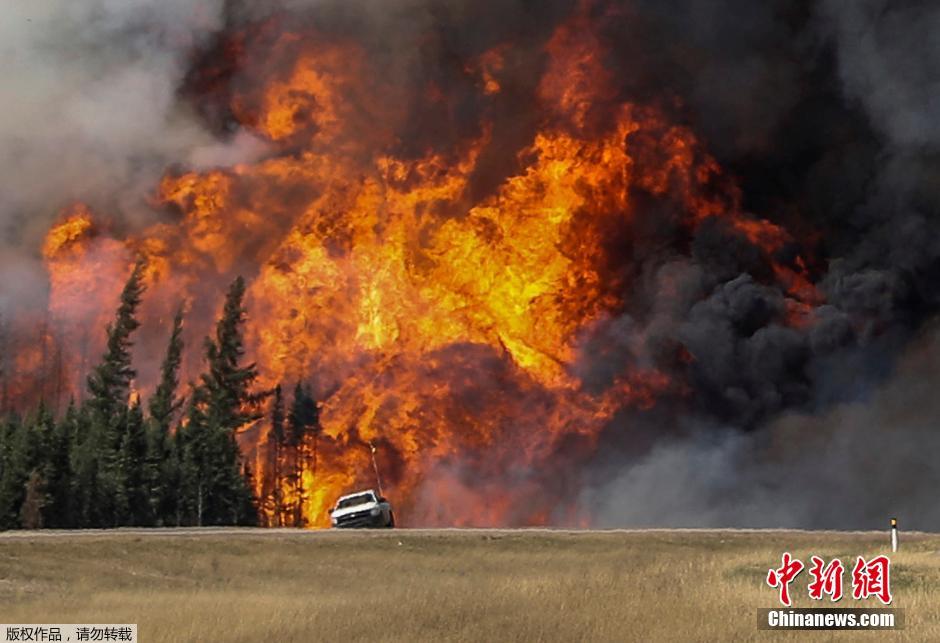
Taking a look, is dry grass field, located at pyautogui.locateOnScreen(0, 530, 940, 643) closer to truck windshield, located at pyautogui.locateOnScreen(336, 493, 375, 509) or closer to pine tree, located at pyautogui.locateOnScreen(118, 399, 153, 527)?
truck windshield, located at pyautogui.locateOnScreen(336, 493, 375, 509)

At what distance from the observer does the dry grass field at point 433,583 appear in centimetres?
2520

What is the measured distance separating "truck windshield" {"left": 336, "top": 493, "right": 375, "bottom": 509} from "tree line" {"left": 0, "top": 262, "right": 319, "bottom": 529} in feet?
69.2

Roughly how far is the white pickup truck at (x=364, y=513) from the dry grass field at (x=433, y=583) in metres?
6.15

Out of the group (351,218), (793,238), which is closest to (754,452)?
(793,238)

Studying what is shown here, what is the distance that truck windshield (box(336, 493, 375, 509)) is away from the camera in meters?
54.5

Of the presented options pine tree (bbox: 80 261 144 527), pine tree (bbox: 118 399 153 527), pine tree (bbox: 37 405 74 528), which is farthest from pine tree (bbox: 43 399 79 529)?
pine tree (bbox: 118 399 153 527)

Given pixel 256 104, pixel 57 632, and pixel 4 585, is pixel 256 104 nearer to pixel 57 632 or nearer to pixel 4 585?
pixel 4 585

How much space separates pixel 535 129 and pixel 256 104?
22826mm

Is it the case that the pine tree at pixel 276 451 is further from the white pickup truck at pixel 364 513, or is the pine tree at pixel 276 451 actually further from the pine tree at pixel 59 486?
the white pickup truck at pixel 364 513

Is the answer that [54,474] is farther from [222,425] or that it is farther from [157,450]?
[222,425]

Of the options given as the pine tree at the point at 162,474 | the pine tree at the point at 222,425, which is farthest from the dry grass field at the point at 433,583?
the pine tree at the point at 222,425

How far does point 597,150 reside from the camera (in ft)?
290

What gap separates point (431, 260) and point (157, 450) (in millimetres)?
24110

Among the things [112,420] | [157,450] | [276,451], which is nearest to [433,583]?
[157,450]
